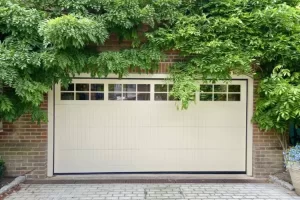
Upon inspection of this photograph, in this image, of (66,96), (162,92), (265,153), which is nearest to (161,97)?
(162,92)

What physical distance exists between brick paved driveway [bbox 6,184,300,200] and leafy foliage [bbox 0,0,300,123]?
1436 millimetres

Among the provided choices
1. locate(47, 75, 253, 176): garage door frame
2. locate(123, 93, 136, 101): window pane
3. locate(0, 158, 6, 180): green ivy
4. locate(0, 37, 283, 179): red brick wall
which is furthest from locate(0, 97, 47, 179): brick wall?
locate(123, 93, 136, 101): window pane

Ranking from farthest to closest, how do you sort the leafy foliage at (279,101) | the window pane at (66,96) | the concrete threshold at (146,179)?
the window pane at (66,96) → the concrete threshold at (146,179) → the leafy foliage at (279,101)

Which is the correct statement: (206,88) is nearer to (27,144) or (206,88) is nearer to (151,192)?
(151,192)

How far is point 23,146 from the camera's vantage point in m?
6.43

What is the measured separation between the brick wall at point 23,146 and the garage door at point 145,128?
353 millimetres

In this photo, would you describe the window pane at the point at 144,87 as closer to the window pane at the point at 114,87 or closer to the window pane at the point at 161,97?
the window pane at the point at 161,97

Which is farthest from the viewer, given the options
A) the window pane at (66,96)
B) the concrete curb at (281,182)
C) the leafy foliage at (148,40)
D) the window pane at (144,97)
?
the window pane at (144,97)

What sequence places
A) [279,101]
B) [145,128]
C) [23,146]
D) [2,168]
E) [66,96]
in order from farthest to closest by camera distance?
[145,128] → [66,96] → [23,146] → [2,168] → [279,101]

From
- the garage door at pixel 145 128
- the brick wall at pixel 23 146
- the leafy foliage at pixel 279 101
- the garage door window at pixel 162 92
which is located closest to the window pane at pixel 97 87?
the garage door at pixel 145 128

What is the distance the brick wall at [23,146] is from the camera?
6414mm

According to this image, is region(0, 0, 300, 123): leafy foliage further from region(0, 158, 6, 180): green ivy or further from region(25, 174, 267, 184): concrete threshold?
region(25, 174, 267, 184): concrete threshold

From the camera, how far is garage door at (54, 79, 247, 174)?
664 cm

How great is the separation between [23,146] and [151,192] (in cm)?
292
